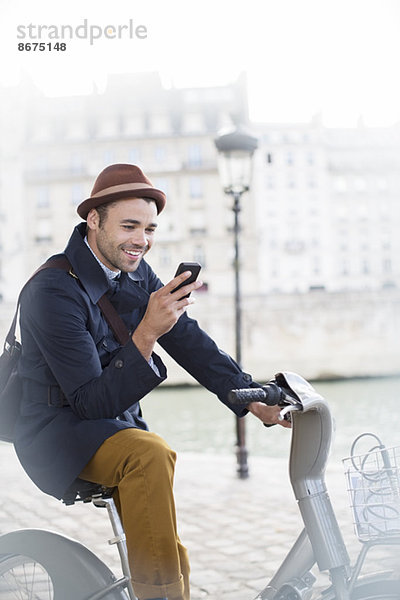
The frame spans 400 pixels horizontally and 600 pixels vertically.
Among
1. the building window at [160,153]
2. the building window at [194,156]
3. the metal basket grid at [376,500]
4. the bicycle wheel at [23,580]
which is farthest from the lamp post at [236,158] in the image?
the building window at [160,153]

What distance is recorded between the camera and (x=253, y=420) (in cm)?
1716

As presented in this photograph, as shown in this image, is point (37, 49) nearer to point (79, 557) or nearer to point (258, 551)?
point (79, 557)

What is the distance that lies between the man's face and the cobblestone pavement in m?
1.77

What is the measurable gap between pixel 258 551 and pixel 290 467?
8.30ft

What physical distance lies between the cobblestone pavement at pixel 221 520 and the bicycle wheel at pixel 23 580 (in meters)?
1.39

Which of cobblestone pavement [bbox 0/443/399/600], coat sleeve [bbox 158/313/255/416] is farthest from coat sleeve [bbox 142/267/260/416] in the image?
cobblestone pavement [bbox 0/443/399/600]

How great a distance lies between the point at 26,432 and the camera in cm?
172

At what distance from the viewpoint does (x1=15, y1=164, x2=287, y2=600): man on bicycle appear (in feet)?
5.09

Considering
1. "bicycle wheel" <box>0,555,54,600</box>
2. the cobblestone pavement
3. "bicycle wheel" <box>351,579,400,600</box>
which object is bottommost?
the cobblestone pavement

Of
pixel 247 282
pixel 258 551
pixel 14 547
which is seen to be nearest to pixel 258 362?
pixel 247 282

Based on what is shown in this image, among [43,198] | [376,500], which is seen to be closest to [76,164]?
[43,198]

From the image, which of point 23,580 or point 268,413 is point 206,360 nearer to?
point 268,413

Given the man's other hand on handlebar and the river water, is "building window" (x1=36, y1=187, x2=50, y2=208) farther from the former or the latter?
the man's other hand on handlebar

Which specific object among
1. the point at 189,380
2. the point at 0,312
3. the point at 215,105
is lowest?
the point at 189,380
